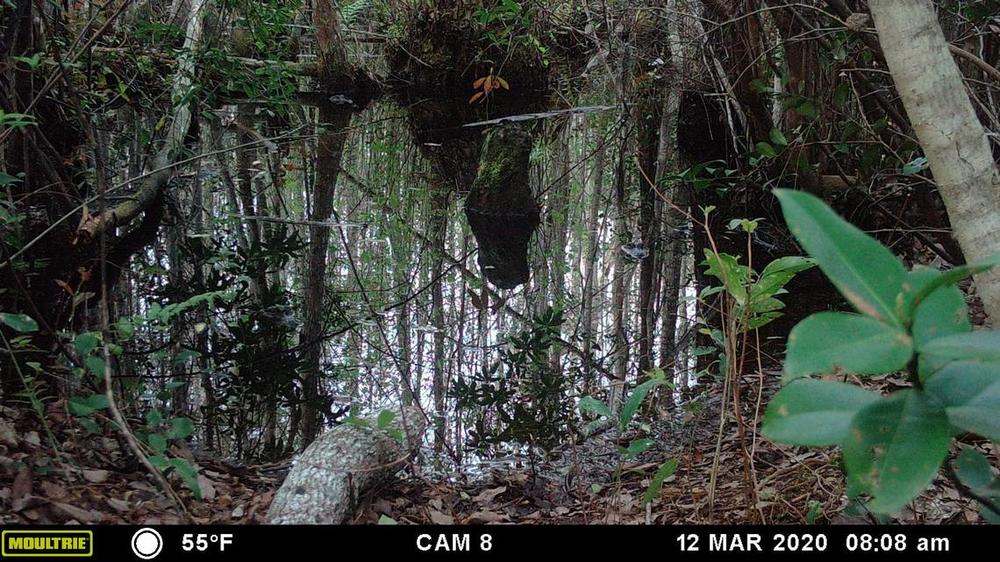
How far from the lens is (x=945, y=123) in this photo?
116 cm

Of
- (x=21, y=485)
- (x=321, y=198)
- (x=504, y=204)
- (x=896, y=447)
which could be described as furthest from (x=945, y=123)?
(x=321, y=198)

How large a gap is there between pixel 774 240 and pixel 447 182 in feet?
8.65

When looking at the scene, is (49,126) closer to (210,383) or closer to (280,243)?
(280,243)

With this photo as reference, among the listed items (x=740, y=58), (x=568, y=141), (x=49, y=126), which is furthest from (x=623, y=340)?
(x=568, y=141)

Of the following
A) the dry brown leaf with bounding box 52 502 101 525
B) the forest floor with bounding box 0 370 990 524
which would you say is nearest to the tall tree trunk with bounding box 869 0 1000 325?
the forest floor with bounding box 0 370 990 524

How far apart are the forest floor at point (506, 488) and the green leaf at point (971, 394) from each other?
75cm

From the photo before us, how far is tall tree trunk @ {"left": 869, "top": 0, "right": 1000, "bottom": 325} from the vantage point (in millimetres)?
1116

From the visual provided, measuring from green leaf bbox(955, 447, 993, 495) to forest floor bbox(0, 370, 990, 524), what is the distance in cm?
53

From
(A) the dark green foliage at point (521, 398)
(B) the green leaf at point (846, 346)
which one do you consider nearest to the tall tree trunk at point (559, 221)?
(A) the dark green foliage at point (521, 398)

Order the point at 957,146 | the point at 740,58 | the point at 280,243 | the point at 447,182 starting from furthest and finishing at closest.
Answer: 1. the point at 447,182
2. the point at 280,243
3. the point at 740,58
4. the point at 957,146

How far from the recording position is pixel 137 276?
315 centimetres

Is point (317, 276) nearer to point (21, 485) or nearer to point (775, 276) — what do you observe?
point (21, 485)
